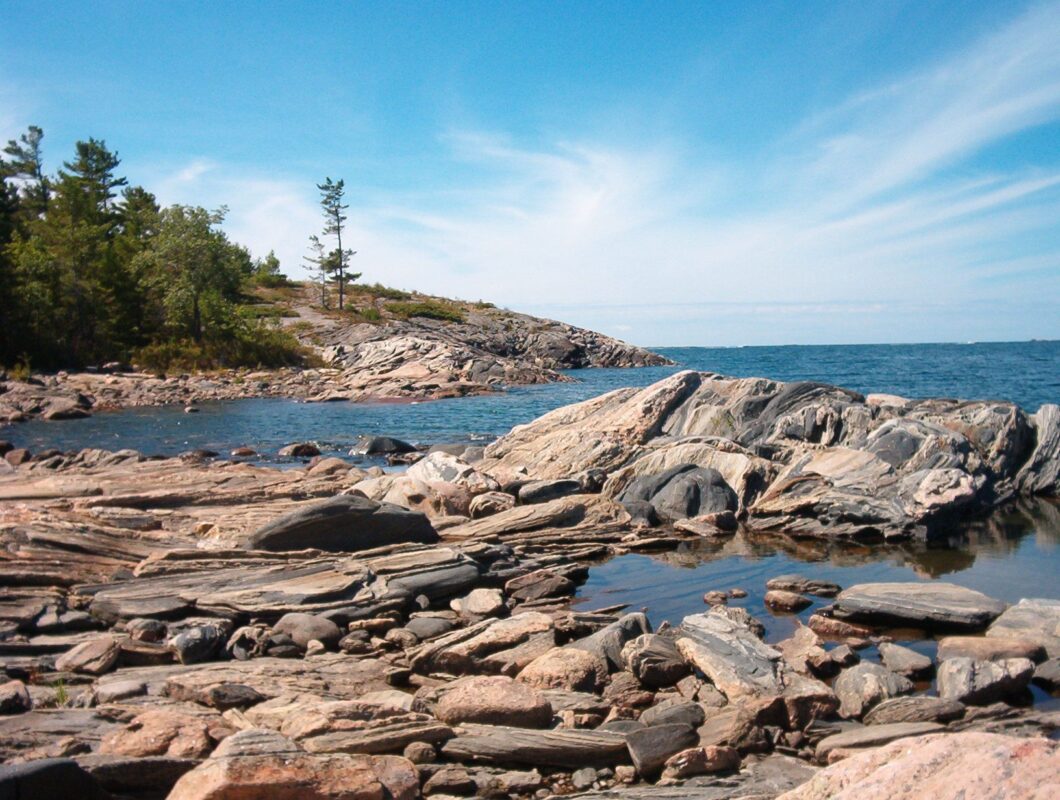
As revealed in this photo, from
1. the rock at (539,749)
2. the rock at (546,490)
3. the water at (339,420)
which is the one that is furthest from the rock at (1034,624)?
the water at (339,420)

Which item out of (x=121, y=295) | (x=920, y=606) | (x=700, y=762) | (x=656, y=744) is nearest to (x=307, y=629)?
(x=656, y=744)

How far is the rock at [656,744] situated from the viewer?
7379 millimetres

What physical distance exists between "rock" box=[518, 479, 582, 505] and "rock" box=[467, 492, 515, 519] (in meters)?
0.95

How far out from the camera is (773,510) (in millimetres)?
18969

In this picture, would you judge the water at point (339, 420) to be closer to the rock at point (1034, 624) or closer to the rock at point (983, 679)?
the rock at point (1034, 624)

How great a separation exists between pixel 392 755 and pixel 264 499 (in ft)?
43.3

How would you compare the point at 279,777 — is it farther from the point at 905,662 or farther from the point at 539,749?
the point at 905,662

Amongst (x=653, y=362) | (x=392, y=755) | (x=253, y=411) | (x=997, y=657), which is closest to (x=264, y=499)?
(x=392, y=755)

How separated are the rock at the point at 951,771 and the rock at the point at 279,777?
316 cm

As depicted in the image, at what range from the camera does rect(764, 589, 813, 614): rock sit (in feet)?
41.7

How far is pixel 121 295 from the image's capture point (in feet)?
209

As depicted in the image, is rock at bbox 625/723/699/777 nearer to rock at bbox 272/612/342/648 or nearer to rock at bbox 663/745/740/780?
rock at bbox 663/745/740/780

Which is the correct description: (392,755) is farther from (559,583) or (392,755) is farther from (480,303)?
(480,303)

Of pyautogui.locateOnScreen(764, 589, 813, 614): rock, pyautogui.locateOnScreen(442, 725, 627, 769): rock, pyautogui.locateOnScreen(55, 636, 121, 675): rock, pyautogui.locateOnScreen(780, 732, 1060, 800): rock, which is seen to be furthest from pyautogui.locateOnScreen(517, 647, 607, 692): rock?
pyautogui.locateOnScreen(780, 732, 1060, 800): rock
